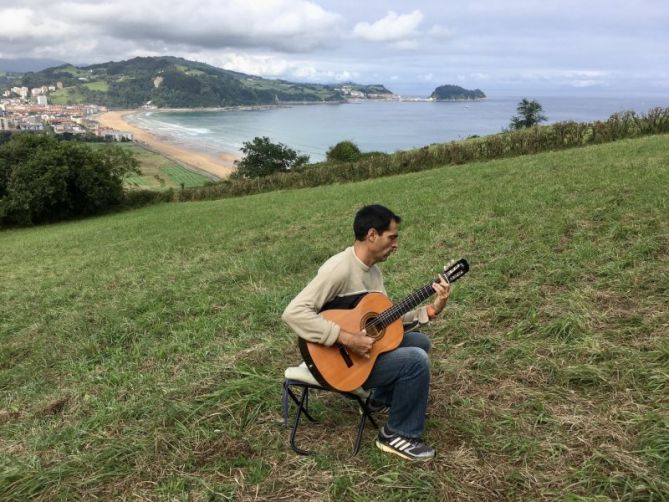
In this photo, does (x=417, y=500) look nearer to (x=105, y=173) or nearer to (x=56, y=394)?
(x=56, y=394)

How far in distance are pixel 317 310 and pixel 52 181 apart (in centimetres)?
3321

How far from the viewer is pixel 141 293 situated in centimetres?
752

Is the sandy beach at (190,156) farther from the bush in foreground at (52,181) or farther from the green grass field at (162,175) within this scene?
the bush in foreground at (52,181)

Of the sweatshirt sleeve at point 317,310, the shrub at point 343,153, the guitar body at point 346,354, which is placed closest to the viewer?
the sweatshirt sleeve at point 317,310

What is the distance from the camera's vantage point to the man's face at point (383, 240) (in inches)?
113

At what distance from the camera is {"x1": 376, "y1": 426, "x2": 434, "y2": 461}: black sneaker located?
2.88m

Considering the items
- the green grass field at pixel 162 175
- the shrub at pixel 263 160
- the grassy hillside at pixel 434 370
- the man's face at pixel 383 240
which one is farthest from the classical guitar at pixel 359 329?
the green grass field at pixel 162 175

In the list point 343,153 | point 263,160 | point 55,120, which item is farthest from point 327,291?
point 55,120

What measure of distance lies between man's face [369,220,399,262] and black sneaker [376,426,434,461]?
3.81ft

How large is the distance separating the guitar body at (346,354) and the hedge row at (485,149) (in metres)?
17.8

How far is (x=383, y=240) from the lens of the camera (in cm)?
288

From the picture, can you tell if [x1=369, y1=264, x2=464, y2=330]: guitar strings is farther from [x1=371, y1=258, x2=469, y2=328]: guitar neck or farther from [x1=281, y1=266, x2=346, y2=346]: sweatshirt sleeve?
[x1=281, y1=266, x2=346, y2=346]: sweatshirt sleeve

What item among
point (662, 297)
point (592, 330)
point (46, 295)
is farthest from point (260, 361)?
point (46, 295)

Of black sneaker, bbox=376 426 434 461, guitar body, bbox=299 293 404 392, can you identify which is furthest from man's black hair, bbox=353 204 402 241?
black sneaker, bbox=376 426 434 461
